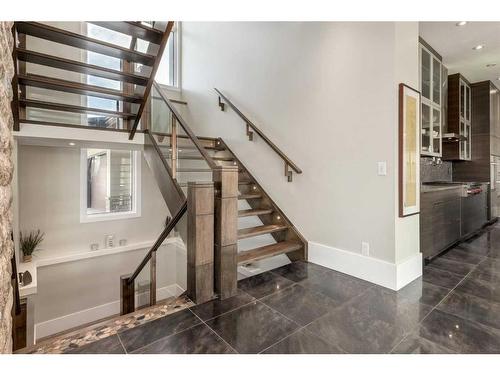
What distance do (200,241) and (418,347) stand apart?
64.1 inches

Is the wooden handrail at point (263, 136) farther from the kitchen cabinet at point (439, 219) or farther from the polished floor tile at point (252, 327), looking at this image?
the polished floor tile at point (252, 327)

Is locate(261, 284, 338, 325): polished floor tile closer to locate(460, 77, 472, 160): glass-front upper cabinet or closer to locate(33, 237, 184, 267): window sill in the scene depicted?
locate(33, 237, 184, 267): window sill

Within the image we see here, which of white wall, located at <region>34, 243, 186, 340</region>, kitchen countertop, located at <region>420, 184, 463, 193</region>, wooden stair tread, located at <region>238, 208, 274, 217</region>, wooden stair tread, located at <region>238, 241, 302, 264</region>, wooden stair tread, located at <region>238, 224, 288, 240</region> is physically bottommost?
white wall, located at <region>34, 243, 186, 340</region>

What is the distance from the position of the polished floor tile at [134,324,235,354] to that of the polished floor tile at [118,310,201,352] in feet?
0.18

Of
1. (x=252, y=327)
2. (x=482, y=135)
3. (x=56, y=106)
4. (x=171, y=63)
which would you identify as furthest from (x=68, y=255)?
(x=482, y=135)

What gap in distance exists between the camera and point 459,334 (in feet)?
5.63

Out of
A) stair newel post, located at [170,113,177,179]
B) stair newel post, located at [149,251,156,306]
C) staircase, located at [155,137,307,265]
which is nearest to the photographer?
staircase, located at [155,137,307,265]

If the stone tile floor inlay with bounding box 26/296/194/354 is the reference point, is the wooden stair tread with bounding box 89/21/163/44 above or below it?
above

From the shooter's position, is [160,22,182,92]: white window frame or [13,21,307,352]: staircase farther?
[160,22,182,92]: white window frame

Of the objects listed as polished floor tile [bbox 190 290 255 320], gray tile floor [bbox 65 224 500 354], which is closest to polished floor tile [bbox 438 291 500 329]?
gray tile floor [bbox 65 224 500 354]

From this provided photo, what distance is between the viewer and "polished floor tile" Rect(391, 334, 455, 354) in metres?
1.55

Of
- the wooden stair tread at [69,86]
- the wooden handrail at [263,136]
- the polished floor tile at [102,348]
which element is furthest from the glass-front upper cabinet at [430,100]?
the polished floor tile at [102,348]
